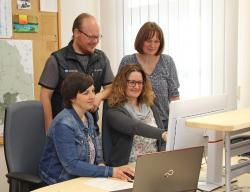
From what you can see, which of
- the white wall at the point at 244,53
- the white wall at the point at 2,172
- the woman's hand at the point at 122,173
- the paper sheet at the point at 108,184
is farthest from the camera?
the white wall at the point at 2,172

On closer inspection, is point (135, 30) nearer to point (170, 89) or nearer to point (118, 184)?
point (170, 89)

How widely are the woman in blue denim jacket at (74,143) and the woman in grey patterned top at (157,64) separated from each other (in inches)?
22.5

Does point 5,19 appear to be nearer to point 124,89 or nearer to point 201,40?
point 124,89

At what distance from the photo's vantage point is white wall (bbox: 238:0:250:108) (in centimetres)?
289

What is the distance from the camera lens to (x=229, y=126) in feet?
4.77

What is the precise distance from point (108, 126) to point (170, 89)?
0.59 metres

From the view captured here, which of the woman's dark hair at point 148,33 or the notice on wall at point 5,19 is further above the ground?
the notice on wall at point 5,19

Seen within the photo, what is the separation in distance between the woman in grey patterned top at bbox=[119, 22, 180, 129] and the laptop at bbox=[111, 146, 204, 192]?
985mm

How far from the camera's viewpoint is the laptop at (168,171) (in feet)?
4.74

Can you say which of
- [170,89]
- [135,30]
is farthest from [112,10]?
[170,89]

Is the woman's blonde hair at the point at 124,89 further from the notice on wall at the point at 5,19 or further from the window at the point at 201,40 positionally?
the notice on wall at the point at 5,19

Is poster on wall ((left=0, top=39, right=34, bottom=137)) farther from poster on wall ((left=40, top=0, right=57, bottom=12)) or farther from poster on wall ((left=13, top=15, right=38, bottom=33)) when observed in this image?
poster on wall ((left=40, top=0, right=57, bottom=12))

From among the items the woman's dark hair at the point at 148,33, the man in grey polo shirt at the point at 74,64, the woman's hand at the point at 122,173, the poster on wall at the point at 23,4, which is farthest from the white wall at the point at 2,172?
the woman's hand at the point at 122,173

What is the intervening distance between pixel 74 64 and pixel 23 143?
0.65 metres
